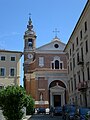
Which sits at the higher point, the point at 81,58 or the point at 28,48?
the point at 28,48

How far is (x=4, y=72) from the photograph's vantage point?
52688 millimetres

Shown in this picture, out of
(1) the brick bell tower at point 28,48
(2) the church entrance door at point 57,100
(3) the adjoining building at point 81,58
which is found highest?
(1) the brick bell tower at point 28,48

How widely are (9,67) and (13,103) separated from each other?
31012 mm

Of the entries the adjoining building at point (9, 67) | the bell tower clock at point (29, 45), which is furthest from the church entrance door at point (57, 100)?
the adjoining building at point (9, 67)

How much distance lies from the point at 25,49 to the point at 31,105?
2499 cm

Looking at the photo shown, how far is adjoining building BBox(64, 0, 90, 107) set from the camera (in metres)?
34.8

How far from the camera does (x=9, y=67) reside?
173 feet

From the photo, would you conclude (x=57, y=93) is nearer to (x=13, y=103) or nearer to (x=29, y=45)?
(x=29, y=45)

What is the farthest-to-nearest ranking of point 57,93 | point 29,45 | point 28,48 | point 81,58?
point 29,45 → point 28,48 → point 57,93 → point 81,58

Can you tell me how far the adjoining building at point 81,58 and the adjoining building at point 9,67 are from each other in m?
11.6

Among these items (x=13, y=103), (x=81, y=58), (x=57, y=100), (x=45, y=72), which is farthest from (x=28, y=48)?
(x=13, y=103)

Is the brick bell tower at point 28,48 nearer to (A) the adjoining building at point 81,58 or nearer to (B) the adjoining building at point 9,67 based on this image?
(B) the adjoining building at point 9,67

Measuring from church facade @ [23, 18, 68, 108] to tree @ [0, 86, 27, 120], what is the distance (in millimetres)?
38805

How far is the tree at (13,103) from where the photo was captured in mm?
21938
